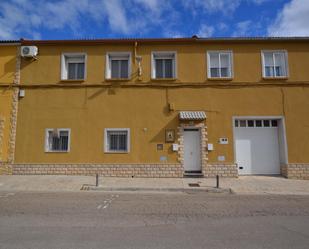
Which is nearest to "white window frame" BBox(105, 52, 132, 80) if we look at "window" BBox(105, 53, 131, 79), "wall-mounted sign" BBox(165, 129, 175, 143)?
"window" BBox(105, 53, 131, 79)

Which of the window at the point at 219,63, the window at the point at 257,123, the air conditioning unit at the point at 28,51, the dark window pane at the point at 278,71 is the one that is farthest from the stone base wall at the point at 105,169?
the dark window pane at the point at 278,71

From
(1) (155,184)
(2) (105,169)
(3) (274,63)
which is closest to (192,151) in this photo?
(1) (155,184)

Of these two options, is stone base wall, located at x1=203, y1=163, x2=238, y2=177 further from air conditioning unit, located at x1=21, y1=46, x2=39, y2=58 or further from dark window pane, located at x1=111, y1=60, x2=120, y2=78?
air conditioning unit, located at x1=21, y1=46, x2=39, y2=58

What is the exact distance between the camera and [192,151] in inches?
564

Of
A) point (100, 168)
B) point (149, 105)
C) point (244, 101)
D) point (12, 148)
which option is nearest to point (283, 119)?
point (244, 101)

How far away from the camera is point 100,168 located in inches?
553

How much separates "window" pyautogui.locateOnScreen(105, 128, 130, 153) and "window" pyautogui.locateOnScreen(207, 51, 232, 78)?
5.86 metres

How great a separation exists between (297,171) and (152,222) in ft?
35.3

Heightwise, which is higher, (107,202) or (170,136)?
(170,136)

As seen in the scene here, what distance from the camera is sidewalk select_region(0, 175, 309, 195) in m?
11.0

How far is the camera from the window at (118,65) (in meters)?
15.0

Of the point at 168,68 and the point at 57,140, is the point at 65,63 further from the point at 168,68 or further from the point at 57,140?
the point at 168,68

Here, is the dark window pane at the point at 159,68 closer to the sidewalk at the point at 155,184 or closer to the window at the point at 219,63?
the window at the point at 219,63

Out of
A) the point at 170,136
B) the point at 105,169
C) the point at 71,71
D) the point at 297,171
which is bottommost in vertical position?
the point at 297,171
